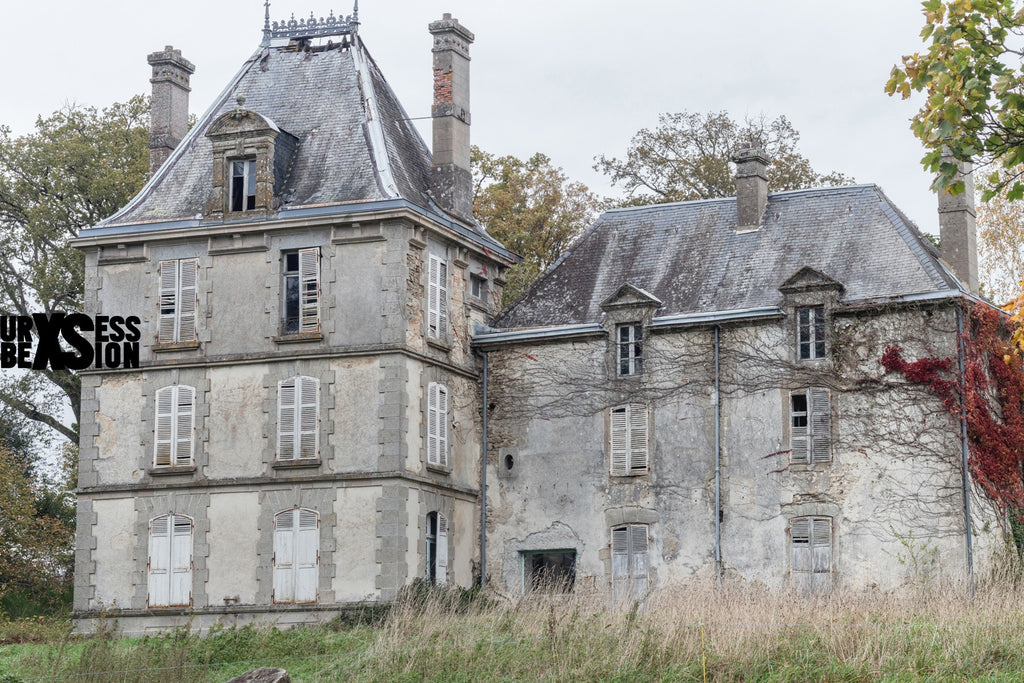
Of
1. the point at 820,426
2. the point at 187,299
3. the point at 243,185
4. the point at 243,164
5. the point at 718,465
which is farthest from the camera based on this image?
the point at 243,164

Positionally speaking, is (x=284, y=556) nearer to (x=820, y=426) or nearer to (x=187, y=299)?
(x=187, y=299)

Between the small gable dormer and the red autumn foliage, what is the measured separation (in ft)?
39.5

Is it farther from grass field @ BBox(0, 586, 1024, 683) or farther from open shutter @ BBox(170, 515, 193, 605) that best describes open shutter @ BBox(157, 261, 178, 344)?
grass field @ BBox(0, 586, 1024, 683)

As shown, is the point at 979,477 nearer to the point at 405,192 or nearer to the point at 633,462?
the point at 633,462

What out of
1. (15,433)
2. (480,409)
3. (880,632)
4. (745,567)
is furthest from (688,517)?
(15,433)

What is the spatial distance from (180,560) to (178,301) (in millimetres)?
4945

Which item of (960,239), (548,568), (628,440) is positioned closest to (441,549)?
(548,568)

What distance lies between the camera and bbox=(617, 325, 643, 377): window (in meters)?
31.0

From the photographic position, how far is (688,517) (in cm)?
2998

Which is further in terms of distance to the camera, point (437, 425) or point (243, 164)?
point (243, 164)

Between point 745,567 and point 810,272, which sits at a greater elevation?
point 810,272

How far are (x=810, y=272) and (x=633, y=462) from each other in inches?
190

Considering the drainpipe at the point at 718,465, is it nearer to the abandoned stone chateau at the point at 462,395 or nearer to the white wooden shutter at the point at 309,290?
the abandoned stone chateau at the point at 462,395

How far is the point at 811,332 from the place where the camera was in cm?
2955
